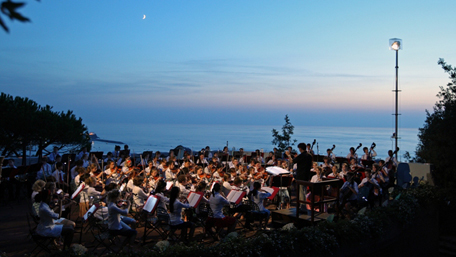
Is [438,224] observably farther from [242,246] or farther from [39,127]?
[39,127]

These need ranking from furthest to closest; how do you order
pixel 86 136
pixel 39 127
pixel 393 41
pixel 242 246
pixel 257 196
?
pixel 86 136 → pixel 39 127 → pixel 393 41 → pixel 257 196 → pixel 242 246

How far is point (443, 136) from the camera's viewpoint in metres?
12.7

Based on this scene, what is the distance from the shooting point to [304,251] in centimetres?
787

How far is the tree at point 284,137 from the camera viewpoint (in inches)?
980

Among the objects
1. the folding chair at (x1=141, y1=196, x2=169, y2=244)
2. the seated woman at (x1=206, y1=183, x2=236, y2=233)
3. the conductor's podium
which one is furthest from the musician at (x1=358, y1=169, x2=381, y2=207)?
the folding chair at (x1=141, y1=196, x2=169, y2=244)

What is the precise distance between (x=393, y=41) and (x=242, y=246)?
1453cm

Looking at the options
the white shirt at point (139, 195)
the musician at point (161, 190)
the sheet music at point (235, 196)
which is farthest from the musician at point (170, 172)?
the musician at point (161, 190)

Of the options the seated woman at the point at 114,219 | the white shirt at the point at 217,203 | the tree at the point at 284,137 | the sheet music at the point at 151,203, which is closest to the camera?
the seated woman at the point at 114,219

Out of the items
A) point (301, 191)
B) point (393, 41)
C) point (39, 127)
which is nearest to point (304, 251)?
point (301, 191)

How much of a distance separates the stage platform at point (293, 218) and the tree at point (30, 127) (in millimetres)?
14050

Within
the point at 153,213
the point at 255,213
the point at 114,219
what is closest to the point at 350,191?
the point at 255,213

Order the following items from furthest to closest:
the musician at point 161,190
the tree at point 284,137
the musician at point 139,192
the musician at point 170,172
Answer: the tree at point 284,137, the musician at point 170,172, the musician at point 139,192, the musician at point 161,190

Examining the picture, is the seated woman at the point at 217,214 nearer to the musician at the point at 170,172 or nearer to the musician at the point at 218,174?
the musician at the point at 218,174

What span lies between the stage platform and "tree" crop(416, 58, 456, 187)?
545cm
